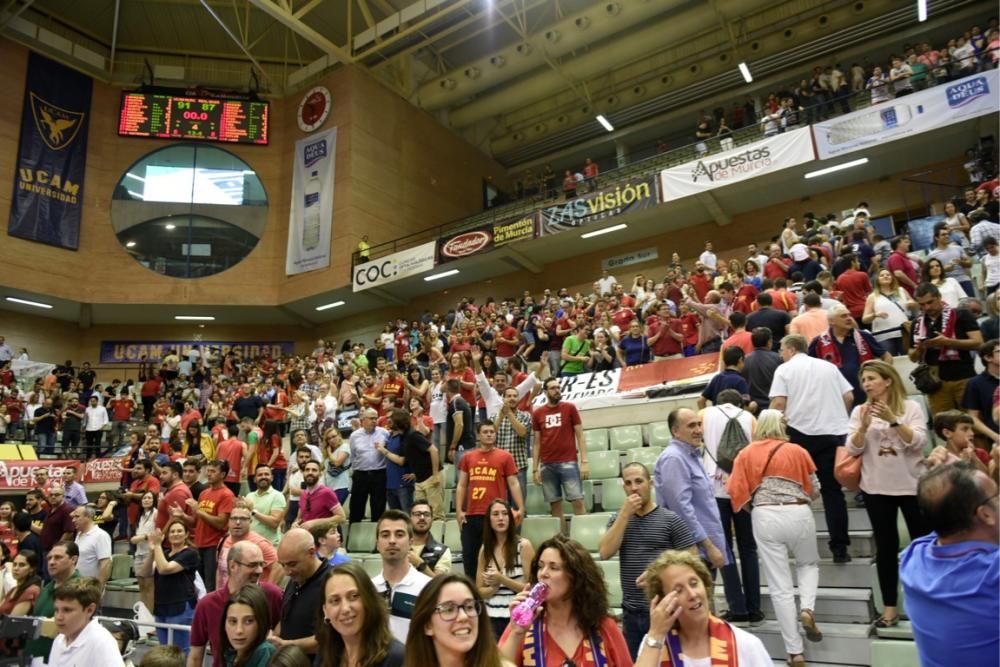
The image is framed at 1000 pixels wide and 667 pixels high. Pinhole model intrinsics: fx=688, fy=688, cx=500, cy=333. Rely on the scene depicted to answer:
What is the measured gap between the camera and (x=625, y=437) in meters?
8.12

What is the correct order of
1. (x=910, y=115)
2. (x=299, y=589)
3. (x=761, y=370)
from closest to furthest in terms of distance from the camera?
(x=299, y=589) < (x=761, y=370) < (x=910, y=115)

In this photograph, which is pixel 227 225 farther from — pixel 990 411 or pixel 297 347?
pixel 990 411

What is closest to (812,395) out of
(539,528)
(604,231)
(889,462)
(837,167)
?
(889,462)

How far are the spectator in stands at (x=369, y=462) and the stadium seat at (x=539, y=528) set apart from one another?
1877mm

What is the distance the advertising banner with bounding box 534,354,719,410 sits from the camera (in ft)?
28.1

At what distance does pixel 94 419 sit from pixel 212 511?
10.00 metres

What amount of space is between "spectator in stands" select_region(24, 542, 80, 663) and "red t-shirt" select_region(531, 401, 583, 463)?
360cm

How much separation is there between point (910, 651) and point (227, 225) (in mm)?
22197

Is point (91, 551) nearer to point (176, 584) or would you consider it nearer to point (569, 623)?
point (176, 584)

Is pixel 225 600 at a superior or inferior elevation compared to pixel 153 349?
inferior

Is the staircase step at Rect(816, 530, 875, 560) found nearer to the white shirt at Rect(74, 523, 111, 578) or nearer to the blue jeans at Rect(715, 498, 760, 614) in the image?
the blue jeans at Rect(715, 498, 760, 614)

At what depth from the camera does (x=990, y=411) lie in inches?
168

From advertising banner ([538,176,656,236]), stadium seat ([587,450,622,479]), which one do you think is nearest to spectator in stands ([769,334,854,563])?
stadium seat ([587,450,622,479])

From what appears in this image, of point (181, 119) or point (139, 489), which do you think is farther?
point (181, 119)
